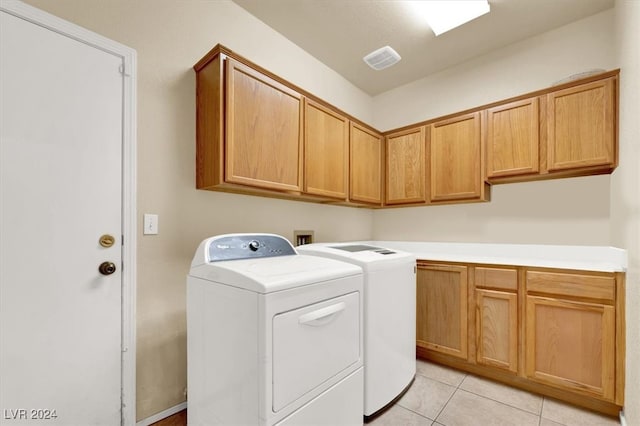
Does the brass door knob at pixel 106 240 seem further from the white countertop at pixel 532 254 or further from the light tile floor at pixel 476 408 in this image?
the white countertop at pixel 532 254

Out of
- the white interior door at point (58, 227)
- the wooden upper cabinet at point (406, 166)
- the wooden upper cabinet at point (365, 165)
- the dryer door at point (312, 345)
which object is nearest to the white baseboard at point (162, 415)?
the white interior door at point (58, 227)

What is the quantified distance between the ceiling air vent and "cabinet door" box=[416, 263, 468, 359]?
1.88 meters

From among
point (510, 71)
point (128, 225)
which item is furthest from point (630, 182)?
point (128, 225)

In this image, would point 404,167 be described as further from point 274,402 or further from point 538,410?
point 274,402

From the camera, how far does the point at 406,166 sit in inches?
112

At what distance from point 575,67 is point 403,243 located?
2.05m

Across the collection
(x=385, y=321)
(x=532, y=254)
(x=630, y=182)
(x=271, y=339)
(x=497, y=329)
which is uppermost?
(x=630, y=182)

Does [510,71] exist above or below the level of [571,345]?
above

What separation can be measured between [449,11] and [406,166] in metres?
1.29

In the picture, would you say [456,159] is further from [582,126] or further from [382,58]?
[382,58]

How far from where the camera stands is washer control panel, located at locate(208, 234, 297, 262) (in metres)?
1.44

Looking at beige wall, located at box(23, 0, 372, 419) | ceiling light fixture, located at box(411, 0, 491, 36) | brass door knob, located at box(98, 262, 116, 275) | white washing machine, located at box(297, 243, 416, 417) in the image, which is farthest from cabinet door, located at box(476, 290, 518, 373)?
brass door knob, located at box(98, 262, 116, 275)

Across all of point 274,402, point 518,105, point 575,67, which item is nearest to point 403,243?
point 518,105

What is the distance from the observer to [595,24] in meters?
2.12
